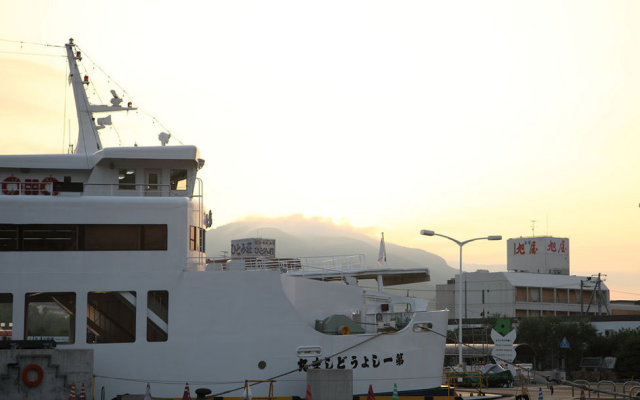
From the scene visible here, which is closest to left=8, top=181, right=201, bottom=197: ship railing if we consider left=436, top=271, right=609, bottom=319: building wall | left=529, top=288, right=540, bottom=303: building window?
left=436, top=271, right=609, bottom=319: building wall

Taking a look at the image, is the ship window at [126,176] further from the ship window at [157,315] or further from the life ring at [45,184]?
the ship window at [157,315]

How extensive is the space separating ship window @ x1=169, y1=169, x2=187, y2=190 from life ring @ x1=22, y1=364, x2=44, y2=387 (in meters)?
8.26

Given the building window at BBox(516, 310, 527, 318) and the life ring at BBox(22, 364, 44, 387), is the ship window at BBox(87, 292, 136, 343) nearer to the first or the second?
the life ring at BBox(22, 364, 44, 387)

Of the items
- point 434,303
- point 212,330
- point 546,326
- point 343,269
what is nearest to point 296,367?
point 212,330

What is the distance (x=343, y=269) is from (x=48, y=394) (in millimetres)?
11530

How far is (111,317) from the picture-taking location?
26.9m

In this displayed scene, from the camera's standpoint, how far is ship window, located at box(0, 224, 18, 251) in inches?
1054

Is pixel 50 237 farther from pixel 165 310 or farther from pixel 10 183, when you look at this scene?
pixel 165 310

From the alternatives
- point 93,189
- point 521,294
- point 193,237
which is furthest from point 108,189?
point 521,294

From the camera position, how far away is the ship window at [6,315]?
1055 inches

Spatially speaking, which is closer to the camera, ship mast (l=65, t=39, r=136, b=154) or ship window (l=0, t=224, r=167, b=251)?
ship window (l=0, t=224, r=167, b=251)

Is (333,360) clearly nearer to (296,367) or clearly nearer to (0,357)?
(296,367)

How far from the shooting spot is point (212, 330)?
1041 inches

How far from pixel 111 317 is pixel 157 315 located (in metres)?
1.59
